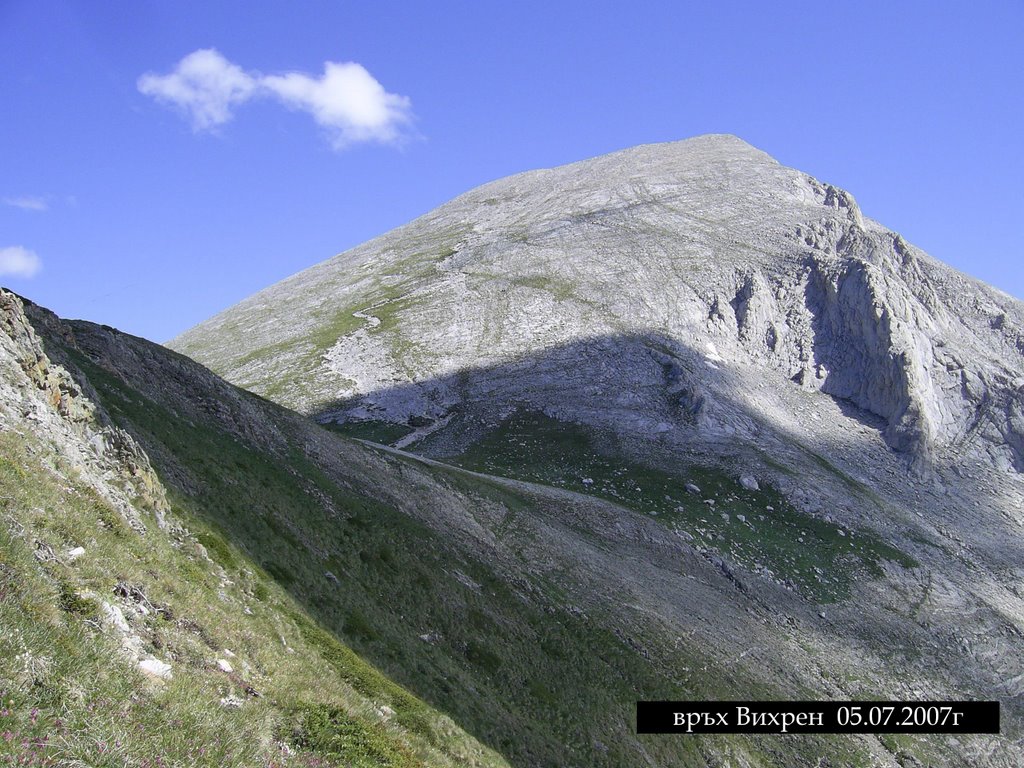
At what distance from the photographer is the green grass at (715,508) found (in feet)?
232

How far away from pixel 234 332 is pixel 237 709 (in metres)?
157

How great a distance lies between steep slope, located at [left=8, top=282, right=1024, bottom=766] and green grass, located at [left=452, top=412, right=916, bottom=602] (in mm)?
963

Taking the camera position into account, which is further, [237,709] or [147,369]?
[147,369]

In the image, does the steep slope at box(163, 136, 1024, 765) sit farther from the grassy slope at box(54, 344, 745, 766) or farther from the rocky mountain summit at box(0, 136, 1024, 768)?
the grassy slope at box(54, 344, 745, 766)

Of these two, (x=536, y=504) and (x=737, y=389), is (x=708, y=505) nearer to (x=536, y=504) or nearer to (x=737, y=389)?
(x=536, y=504)

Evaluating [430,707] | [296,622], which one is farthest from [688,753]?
[296,622]

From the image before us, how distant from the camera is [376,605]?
32094 millimetres

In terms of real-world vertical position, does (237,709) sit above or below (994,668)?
below

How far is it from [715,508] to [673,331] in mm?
55764

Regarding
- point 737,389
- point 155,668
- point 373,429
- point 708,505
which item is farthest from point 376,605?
point 737,389

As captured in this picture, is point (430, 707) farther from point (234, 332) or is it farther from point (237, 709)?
point (234, 332)

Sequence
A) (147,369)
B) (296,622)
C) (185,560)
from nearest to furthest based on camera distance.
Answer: (185,560), (296,622), (147,369)

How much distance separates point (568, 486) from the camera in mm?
82188

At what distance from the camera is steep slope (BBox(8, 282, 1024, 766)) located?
15148 mm
